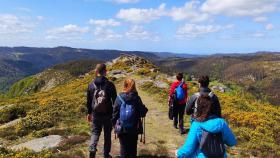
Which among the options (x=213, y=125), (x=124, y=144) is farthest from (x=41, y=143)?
(x=213, y=125)

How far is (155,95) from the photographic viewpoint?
3038 centimetres

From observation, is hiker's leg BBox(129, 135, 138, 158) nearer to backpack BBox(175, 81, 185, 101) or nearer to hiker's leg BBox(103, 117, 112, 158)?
hiker's leg BBox(103, 117, 112, 158)

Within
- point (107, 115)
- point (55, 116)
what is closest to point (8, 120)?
point (55, 116)

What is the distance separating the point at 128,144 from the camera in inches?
396

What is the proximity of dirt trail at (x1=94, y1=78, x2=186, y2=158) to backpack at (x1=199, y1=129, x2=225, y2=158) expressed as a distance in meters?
6.26

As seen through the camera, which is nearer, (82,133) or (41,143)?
(41,143)

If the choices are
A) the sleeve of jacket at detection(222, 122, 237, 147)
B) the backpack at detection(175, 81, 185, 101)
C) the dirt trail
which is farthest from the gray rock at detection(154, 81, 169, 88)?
the sleeve of jacket at detection(222, 122, 237, 147)

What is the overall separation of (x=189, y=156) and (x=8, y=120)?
58.5 feet

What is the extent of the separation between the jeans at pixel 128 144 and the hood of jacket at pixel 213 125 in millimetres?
3564

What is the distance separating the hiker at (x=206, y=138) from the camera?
21.9 ft

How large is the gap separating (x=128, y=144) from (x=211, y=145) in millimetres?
3723

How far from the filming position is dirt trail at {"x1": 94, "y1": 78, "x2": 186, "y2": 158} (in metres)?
13.2

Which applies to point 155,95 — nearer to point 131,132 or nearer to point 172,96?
point 172,96

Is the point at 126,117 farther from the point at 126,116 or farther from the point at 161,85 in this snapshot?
the point at 161,85
